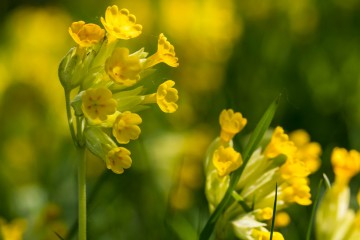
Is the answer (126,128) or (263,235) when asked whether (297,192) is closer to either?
(263,235)

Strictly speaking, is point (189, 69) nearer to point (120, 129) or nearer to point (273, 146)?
point (273, 146)

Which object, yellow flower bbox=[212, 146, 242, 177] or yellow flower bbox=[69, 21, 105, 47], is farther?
yellow flower bbox=[212, 146, 242, 177]

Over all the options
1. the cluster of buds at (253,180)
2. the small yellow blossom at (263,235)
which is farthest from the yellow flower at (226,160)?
the small yellow blossom at (263,235)

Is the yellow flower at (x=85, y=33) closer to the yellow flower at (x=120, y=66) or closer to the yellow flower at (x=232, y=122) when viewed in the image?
the yellow flower at (x=120, y=66)

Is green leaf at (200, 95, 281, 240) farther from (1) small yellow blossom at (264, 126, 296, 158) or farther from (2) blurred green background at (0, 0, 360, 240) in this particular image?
(2) blurred green background at (0, 0, 360, 240)

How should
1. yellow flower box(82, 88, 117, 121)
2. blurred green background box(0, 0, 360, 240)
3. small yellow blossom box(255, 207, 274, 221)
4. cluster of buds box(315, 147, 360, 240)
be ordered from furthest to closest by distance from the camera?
blurred green background box(0, 0, 360, 240) < cluster of buds box(315, 147, 360, 240) < small yellow blossom box(255, 207, 274, 221) < yellow flower box(82, 88, 117, 121)

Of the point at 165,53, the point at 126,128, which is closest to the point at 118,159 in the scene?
the point at 126,128

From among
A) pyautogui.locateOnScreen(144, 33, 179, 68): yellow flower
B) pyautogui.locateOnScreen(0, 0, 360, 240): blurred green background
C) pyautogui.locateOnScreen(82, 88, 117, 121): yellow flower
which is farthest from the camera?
pyautogui.locateOnScreen(0, 0, 360, 240): blurred green background

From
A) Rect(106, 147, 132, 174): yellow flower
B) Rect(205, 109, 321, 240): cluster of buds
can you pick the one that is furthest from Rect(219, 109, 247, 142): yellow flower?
Rect(106, 147, 132, 174): yellow flower
